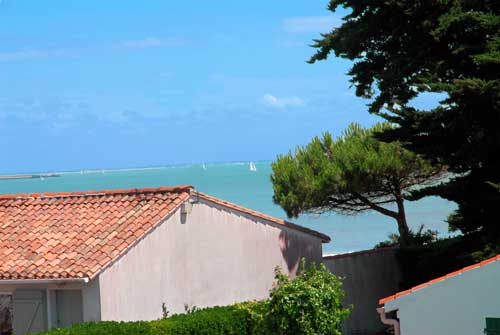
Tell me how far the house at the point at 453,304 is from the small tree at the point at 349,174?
13.7 meters

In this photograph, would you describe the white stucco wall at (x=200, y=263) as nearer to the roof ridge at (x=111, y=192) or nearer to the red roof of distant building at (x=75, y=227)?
the red roof of distant building at (x=75, y=227)

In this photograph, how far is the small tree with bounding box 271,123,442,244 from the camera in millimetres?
30578

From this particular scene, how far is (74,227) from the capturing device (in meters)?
22.4

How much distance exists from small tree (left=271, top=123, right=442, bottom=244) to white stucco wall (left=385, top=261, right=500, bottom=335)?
13695 mm

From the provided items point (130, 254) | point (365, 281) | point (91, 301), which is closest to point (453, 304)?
point (130, 254)

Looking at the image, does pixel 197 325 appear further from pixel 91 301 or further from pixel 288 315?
pixel 91 301

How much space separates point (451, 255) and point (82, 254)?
32.4 ft

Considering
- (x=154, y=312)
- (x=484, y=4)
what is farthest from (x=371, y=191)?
(x=154, y=312)

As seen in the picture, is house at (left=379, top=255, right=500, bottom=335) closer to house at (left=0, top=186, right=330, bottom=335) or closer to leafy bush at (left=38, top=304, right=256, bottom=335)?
leafy bush at (left=38, top=304, right=256, bottom=335)

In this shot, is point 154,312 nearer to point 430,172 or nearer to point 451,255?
point 451,255

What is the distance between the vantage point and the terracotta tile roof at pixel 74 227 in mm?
20422

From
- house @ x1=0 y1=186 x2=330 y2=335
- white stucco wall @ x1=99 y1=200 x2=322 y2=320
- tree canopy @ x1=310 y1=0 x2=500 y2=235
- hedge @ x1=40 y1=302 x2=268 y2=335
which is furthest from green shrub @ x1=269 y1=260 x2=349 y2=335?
tree canopy @ x1=310 y1=0 x2=500 y2=235

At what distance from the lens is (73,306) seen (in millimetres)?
20719

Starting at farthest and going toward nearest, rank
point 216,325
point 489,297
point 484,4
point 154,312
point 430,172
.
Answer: point 430,172 → point 484,4 → point 154,312 → point 216,325 → point 489,297
